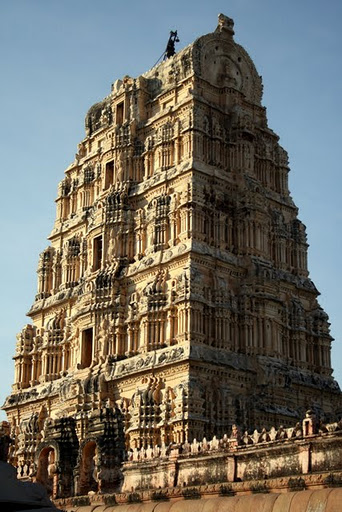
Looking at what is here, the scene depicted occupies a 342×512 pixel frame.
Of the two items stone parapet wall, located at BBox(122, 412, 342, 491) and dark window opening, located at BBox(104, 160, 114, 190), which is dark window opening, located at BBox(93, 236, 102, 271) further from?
stone parapet wall, located at BBox(122, 412, 342, 491)

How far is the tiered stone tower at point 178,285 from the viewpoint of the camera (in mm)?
34656

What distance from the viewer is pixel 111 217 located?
4106cm

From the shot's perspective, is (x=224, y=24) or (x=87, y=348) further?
(x=224, y=24)

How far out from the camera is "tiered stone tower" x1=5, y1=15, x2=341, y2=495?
3466 centimetres

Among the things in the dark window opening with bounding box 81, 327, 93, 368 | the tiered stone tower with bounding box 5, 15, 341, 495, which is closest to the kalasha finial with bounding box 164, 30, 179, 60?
the tiered stone tower with bounding box 5, 15, 341, 495

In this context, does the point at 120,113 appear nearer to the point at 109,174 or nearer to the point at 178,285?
the point at 109,174

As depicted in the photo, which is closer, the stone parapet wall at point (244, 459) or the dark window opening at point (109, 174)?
the stone parapet wall at point (244, 459)

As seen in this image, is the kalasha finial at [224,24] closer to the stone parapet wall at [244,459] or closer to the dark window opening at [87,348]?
the dark window opening at [87,348]

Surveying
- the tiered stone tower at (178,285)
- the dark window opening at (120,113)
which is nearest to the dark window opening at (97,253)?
the tiered stone tower at (178,285)

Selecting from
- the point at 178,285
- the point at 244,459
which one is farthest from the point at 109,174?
the point at 244,459

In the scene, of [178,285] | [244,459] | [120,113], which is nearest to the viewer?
[244,459]

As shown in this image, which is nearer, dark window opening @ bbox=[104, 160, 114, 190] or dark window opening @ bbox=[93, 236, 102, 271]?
dark window opening @ bbox=[93, 236, 102, 271]

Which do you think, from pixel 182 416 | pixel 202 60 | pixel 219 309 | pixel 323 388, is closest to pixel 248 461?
pixel 182 416

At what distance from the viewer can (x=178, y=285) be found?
Result: 35.9 metres
